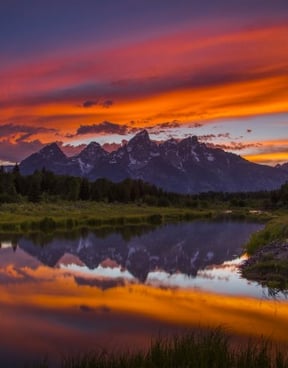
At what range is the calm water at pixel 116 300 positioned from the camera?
1542 cm

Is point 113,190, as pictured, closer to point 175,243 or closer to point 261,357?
point 175,243

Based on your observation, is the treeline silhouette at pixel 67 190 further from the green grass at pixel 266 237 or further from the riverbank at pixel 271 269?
the riverbank at pixel 271 269

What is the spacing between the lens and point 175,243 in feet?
156

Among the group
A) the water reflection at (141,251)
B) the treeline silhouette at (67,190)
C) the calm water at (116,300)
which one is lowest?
the water reflection at (141,251)

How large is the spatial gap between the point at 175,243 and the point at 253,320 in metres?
30.2

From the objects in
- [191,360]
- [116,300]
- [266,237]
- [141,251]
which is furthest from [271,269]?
[141,251]

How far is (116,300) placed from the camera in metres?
21.5

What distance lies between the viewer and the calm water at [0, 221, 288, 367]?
50.6 feet

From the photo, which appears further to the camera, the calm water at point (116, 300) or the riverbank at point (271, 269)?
the riverbank at point (271, 269)

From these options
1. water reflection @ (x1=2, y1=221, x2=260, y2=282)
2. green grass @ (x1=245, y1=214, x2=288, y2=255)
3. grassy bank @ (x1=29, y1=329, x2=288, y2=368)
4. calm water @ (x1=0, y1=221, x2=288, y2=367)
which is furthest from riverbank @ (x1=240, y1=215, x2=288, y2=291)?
grassy bank @ (x1=29, y1=329, x2=288, y2=368)

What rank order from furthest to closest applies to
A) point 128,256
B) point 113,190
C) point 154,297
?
point 113,190
point 128,256
point 154,297

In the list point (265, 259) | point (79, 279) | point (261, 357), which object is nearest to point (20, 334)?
point (261, 357)

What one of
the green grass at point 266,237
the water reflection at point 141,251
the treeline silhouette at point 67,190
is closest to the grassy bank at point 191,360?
the water reflection at point 141,251

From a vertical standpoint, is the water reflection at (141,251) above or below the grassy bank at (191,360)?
below
